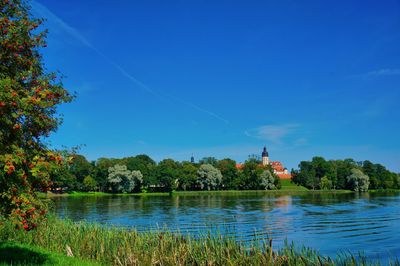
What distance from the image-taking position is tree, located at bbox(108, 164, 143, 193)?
12488 cm

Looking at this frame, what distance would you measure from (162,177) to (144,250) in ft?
396

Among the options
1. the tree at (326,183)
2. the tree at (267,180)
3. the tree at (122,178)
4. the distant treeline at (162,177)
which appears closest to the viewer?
the tree at (122,178)

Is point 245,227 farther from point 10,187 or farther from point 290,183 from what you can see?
point 290,183

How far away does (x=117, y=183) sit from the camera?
127062 millimetres

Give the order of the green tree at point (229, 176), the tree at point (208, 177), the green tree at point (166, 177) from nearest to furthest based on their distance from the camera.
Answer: the green tree at point (166, 177) < the tree at point (208, 177) < the green tree at point (229, 176)

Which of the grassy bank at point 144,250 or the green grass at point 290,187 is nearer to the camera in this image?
the grassy bank at point 144,250

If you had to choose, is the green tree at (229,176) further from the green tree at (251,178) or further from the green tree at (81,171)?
the green tree at (81,171)

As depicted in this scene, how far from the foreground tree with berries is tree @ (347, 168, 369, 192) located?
140988 millimetres

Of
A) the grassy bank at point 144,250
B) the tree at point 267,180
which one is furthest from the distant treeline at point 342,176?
the grassy bank at point 144,250

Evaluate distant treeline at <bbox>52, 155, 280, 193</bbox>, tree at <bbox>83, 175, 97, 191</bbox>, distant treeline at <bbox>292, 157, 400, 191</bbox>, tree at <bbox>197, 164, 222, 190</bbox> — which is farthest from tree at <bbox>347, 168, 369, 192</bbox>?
tree at <bbox>83, 175, 97, 191</bbox>

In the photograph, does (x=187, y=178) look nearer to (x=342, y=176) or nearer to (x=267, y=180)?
(x=267, y=180)

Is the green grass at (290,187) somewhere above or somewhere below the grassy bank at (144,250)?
above

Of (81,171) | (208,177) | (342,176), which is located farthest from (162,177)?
(342,176)

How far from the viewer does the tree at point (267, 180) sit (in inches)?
5566
